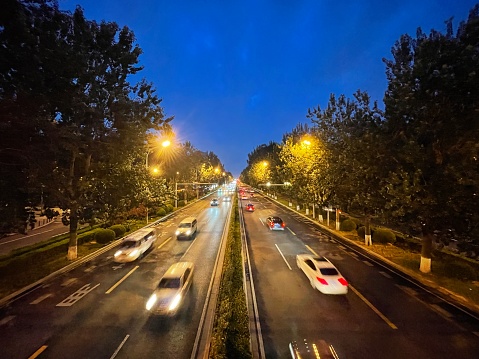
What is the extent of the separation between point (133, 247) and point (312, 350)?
16.0m

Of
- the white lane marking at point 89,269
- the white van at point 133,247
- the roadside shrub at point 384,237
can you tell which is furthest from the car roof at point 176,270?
the roadside shrub at point 384,237

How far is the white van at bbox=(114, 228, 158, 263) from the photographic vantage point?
2159cm

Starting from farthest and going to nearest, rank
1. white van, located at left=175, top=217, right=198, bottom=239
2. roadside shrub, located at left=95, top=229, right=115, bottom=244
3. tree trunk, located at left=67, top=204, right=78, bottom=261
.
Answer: white van, located at left=175, top=217, right=198, bottom=239 < roadside shrub, located at left=95, top=229, right=115, bottom=244 < tree trunk, located at left=67, top=204, right=78, bottom=261

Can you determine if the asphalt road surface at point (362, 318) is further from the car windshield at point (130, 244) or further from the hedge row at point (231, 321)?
the car windshield at point (130, 244)

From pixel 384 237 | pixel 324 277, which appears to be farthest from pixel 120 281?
pixel 384 237

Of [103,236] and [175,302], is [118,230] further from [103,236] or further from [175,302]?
[175,302]

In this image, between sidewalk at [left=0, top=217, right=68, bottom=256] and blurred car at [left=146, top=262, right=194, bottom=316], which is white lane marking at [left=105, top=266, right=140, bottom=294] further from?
sidewalk at [left=0, top=217, right=68, bottom=256]

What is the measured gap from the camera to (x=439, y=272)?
18.9 meters

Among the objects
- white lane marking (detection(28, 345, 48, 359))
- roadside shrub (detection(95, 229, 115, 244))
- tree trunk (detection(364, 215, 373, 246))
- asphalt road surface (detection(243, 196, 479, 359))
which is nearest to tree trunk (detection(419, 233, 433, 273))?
asphalt road surface (detection(243, 196, 479, 359))

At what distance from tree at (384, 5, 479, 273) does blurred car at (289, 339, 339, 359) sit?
9610 mm

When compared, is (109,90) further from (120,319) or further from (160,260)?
(120,319)

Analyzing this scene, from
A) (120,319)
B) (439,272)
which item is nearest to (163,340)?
(120,319)

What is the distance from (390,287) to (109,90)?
23.7 metres

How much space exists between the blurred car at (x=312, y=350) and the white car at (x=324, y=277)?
15.5 feet
